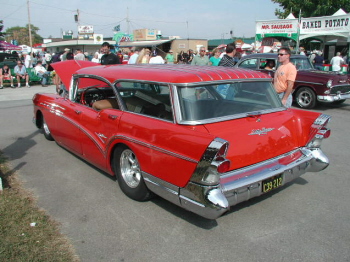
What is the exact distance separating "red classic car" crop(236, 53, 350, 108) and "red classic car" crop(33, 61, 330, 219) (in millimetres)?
6053

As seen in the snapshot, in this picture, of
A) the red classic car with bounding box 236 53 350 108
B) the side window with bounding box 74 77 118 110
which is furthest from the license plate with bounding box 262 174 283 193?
the red classic car with bounding box 236 53 350 108

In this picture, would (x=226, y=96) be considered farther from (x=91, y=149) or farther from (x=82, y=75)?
(x=82, y=75)

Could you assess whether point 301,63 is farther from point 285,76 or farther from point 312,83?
point 285,76

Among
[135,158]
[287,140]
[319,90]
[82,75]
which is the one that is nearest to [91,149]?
[135,158]

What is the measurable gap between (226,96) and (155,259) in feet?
6.49

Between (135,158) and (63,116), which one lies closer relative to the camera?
(135,158)

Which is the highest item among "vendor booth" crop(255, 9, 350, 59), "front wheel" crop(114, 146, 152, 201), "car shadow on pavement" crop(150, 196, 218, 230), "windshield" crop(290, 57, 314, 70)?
"vendor booth" crop(255, 9, 350, 59)

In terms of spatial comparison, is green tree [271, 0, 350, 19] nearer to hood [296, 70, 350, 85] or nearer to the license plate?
hood [296, 70, 350, 85]

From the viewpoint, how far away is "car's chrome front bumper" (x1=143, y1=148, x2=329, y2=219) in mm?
2756

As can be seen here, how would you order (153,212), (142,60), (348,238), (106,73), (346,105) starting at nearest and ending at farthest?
(348,238)
(153,212)
(106,73)
(142,60)
(346,105)

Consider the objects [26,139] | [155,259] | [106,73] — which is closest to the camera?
[155,259]

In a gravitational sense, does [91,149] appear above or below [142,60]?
below

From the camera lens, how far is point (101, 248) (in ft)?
9.43

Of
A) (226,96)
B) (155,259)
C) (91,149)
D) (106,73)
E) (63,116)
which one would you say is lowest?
(155,259)
